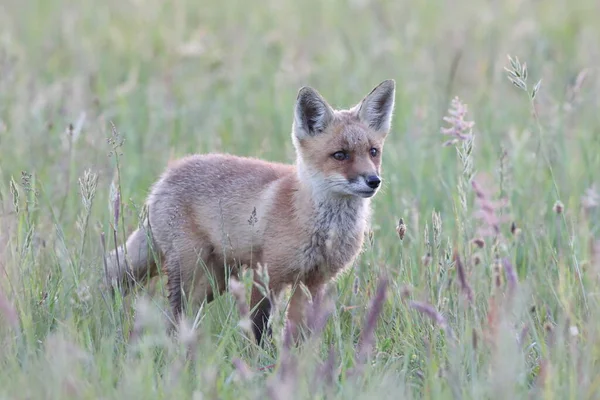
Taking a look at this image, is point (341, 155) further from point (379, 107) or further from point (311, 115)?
point (379, 107)

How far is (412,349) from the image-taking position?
4395mm

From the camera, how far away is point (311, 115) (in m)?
5.62

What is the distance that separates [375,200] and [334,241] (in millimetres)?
1656

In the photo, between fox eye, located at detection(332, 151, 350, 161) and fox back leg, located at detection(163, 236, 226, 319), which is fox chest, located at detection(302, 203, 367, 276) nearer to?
fox eye, located at detection(332, 151, 350, 161)

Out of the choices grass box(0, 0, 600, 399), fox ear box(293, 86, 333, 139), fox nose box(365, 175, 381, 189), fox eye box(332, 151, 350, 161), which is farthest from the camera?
fox ear box(293, 86, 333, 139)

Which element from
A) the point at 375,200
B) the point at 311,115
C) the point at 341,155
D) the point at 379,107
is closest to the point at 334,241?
the point at 341,155

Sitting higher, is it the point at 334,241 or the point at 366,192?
the point at 366,192

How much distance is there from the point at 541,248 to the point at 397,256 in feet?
2.81

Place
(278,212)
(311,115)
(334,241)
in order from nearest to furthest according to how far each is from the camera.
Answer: (334,241) < (278,212) < (311,115)

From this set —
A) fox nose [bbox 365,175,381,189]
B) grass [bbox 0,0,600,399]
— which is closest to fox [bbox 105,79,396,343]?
fox nose [bbox 365,175,381,189]

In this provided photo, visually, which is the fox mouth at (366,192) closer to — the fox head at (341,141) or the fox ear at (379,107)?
the fox head at (341,141)

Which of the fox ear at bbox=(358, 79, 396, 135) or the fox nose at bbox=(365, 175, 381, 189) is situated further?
the fox ear at bbox=(358, 79, 396, 135)

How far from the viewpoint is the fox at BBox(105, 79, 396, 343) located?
5.25 metres

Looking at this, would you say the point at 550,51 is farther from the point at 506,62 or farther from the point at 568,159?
the point at 568,159
